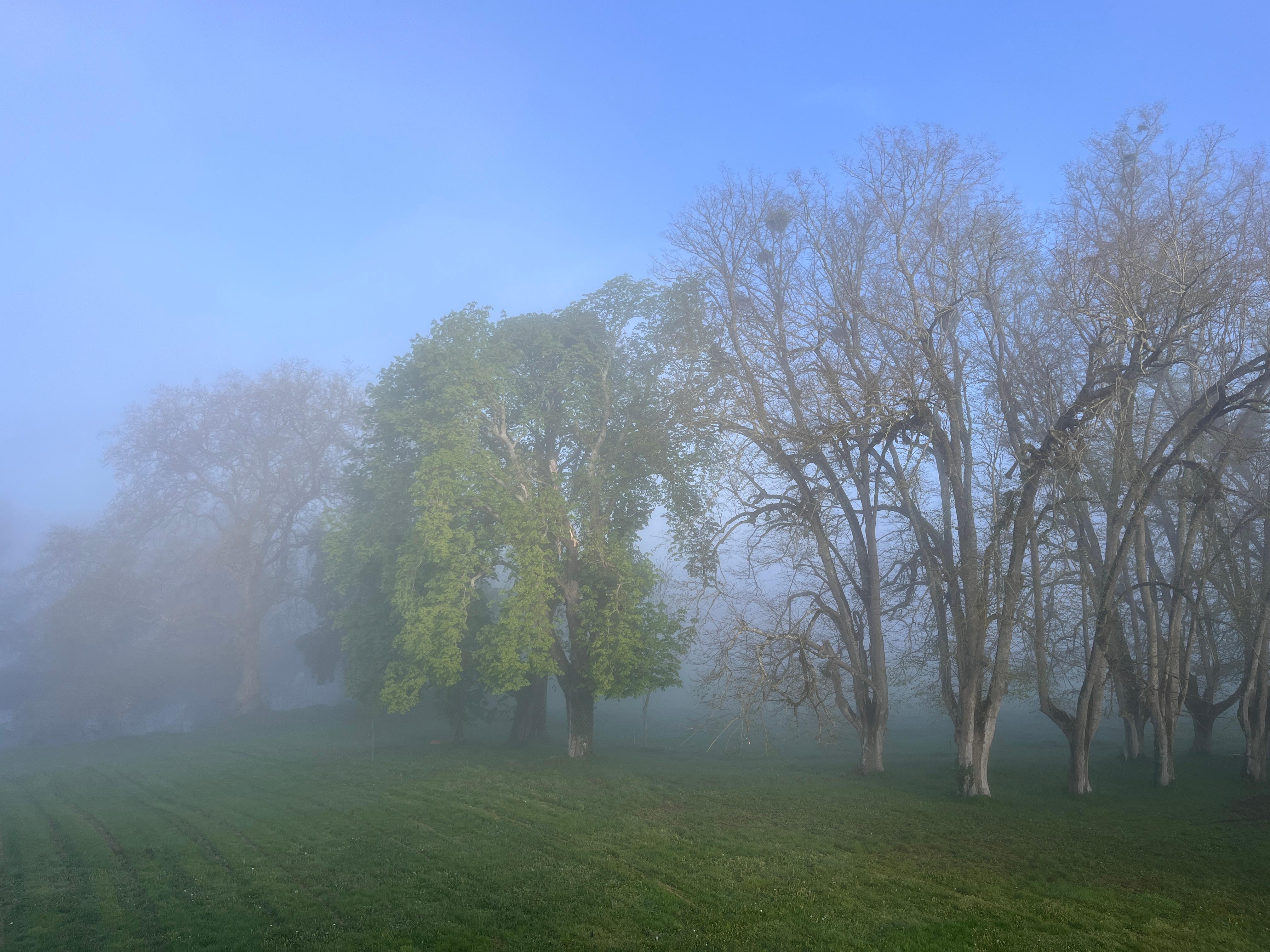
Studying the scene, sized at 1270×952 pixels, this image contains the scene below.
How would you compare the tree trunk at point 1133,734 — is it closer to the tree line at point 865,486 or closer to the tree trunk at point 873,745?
the tree line at point 865,486

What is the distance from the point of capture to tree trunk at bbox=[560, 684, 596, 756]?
22750 millimetres

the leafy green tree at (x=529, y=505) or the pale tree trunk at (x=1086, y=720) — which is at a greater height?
the leafy green tree at (x=529, y=505)

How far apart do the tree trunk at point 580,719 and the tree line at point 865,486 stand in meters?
0.08

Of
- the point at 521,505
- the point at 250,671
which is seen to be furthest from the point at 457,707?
the point at 250,671

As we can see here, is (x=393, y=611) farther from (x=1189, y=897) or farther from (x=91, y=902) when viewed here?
(x=1189, y=897)

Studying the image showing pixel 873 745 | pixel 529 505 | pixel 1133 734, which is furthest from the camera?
pixel 1133 734

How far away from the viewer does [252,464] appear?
38.6 meters

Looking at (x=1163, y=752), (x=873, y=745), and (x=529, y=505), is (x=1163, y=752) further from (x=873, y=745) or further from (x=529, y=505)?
(x=529, y=505)

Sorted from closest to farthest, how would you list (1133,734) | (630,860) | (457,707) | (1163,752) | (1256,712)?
1. (630,860)
2. (1163,752)
3. (1256,712)
4. (1133,734)
5. (457,707)

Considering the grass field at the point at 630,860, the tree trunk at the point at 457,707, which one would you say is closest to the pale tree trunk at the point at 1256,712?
the grass field at the point at 630,860

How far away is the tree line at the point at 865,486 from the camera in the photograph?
15.6 m

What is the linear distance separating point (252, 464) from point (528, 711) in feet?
72.2

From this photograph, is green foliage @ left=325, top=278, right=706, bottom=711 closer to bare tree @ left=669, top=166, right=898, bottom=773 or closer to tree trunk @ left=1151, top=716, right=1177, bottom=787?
bare tree @ left=669, top=166, right=898, bottom=773

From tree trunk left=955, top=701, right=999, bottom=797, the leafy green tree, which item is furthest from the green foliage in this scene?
tree trunk left=955, top=701, right=999, bottom=797
